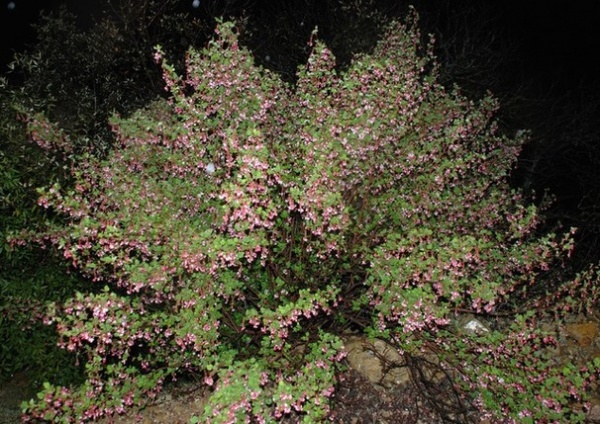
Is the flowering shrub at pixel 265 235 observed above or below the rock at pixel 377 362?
above

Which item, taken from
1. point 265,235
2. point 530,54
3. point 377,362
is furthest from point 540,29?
point 265,235

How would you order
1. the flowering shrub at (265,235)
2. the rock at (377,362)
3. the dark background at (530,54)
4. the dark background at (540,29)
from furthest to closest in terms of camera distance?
the dark background at (540,29) < the dark background at (530,54) < the rock at (377,362) < the flowering shrub at (265,235)

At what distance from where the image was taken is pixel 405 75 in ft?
17.7

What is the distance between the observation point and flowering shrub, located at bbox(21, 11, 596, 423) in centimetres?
423

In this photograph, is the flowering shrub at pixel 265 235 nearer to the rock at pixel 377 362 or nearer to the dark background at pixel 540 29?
the rock at pixel 377 362

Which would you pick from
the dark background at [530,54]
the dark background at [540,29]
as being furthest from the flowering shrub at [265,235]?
the dark background at [540,29]

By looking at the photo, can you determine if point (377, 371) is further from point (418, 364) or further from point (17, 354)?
point (17, 354)

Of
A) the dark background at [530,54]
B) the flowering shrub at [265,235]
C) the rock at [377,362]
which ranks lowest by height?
the rock at [377,362]

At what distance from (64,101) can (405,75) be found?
5889 mm

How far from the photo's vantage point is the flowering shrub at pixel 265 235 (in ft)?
13.9

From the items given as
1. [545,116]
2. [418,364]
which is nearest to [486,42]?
[545,116]

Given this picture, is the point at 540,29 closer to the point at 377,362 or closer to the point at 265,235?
the point at 377,362

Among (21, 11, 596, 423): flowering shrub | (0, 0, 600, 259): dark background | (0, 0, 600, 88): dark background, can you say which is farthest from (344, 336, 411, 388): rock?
(0, 0, 600, 88): dark background

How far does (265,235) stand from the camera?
4.67m
